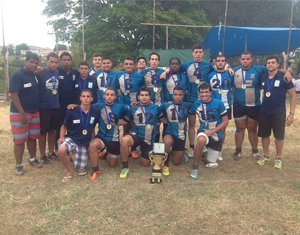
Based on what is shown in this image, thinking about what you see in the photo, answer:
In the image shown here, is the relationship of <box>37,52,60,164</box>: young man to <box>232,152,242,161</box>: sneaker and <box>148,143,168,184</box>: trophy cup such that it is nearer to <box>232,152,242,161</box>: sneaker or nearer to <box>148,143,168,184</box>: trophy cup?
<box>148,143,168,184</box>: trophy cup

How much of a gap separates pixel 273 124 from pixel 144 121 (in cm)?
243

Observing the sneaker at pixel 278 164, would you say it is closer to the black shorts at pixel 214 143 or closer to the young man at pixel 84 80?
the black shorts at pixel 214 143

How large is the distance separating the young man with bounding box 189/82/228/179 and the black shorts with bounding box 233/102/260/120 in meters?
0.63

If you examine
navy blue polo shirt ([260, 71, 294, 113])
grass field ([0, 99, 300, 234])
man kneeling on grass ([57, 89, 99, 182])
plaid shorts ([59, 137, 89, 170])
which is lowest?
grass field ([0, 99, 300, 234])

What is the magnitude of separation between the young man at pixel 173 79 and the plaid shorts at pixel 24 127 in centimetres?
250

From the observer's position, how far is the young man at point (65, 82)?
15.7 ft

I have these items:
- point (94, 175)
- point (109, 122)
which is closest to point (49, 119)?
point (109, 122)

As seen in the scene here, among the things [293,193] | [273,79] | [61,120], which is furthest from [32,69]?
[293,193]

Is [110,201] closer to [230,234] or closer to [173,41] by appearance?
[230,234]

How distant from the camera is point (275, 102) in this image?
4.49 meters

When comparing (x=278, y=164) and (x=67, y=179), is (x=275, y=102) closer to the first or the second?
(x=278, y=164)

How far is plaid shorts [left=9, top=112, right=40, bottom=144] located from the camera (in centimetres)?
410

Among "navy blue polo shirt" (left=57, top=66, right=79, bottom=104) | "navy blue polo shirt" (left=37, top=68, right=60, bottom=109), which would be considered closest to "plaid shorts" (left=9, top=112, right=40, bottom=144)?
"navy blue polo shirt" (left=37, top=68, right=60, bottom=109)

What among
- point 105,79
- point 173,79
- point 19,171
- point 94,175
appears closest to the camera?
point 94,175
